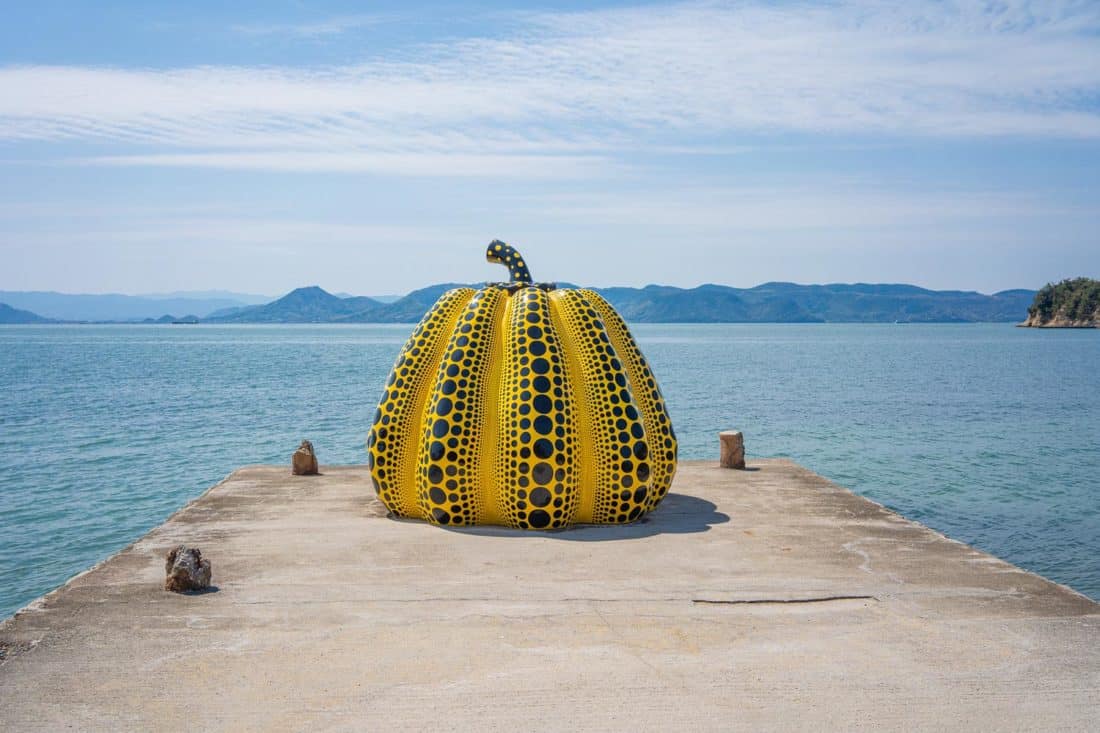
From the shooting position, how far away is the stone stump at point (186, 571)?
10039 mm

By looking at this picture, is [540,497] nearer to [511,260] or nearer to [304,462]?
[511,260]

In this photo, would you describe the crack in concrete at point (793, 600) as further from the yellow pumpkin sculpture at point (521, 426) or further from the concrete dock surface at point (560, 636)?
the yellow pumpkin sculpture at point (521, 426)

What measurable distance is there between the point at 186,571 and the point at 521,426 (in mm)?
4082

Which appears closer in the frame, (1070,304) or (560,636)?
(560,636)

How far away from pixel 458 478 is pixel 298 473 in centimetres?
583

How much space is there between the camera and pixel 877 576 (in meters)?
10.8

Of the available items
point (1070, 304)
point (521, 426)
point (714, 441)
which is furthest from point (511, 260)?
point (1070, 304)

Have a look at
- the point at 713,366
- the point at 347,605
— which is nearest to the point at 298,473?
the point at 347,605

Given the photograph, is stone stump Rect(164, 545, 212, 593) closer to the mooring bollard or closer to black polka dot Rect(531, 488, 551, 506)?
black polka dot Rect(531, 488, 551, 506)

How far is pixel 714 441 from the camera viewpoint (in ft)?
103

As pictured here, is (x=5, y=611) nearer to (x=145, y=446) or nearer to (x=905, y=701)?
(x=905, y=701)

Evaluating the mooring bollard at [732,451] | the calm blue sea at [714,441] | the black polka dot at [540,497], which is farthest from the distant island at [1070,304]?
the black polka dot at [540,497]

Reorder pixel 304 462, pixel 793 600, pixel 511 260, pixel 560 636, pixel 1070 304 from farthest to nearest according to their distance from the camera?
pixel 1070 304
pixel 304 462
pixel 511 260
pixel 793 600
pixel 560 636

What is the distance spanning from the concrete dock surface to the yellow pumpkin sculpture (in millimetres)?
418
